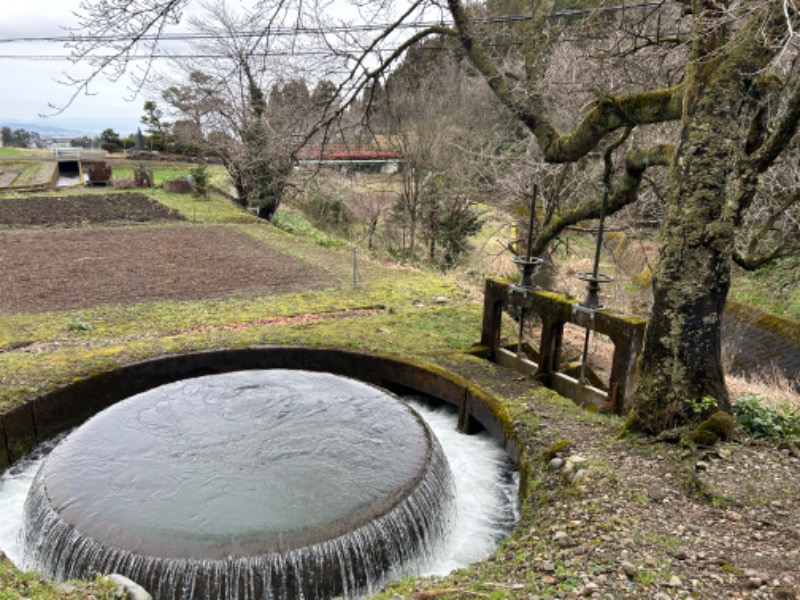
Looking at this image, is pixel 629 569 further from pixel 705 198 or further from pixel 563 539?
pixel 705 198

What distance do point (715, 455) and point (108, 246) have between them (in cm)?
1481

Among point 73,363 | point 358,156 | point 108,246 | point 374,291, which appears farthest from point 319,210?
point 73,363

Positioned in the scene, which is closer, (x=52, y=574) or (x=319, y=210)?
(x=52, y=574)

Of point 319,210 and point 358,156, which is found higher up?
point 358,156

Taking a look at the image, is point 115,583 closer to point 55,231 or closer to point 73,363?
point 73,363

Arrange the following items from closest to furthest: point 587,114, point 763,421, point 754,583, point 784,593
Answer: point 784,593
point 754,583
point 763,421
point 587,114

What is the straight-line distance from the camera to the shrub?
4.77 metres

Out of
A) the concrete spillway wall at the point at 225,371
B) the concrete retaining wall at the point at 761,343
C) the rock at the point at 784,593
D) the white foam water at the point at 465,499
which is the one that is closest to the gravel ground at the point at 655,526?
the rock at the point at 784,593

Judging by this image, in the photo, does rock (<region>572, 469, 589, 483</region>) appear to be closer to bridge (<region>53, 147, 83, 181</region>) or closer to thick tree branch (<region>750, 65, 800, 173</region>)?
thick tree branch (<region>750, 65, 800, 173</region>)

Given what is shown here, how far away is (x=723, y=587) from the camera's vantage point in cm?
309

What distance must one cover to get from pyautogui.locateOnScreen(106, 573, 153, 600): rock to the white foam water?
151cm

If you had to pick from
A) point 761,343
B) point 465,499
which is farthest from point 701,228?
point 761,343

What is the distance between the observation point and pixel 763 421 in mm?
4809

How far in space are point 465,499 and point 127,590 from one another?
10.7 ft
